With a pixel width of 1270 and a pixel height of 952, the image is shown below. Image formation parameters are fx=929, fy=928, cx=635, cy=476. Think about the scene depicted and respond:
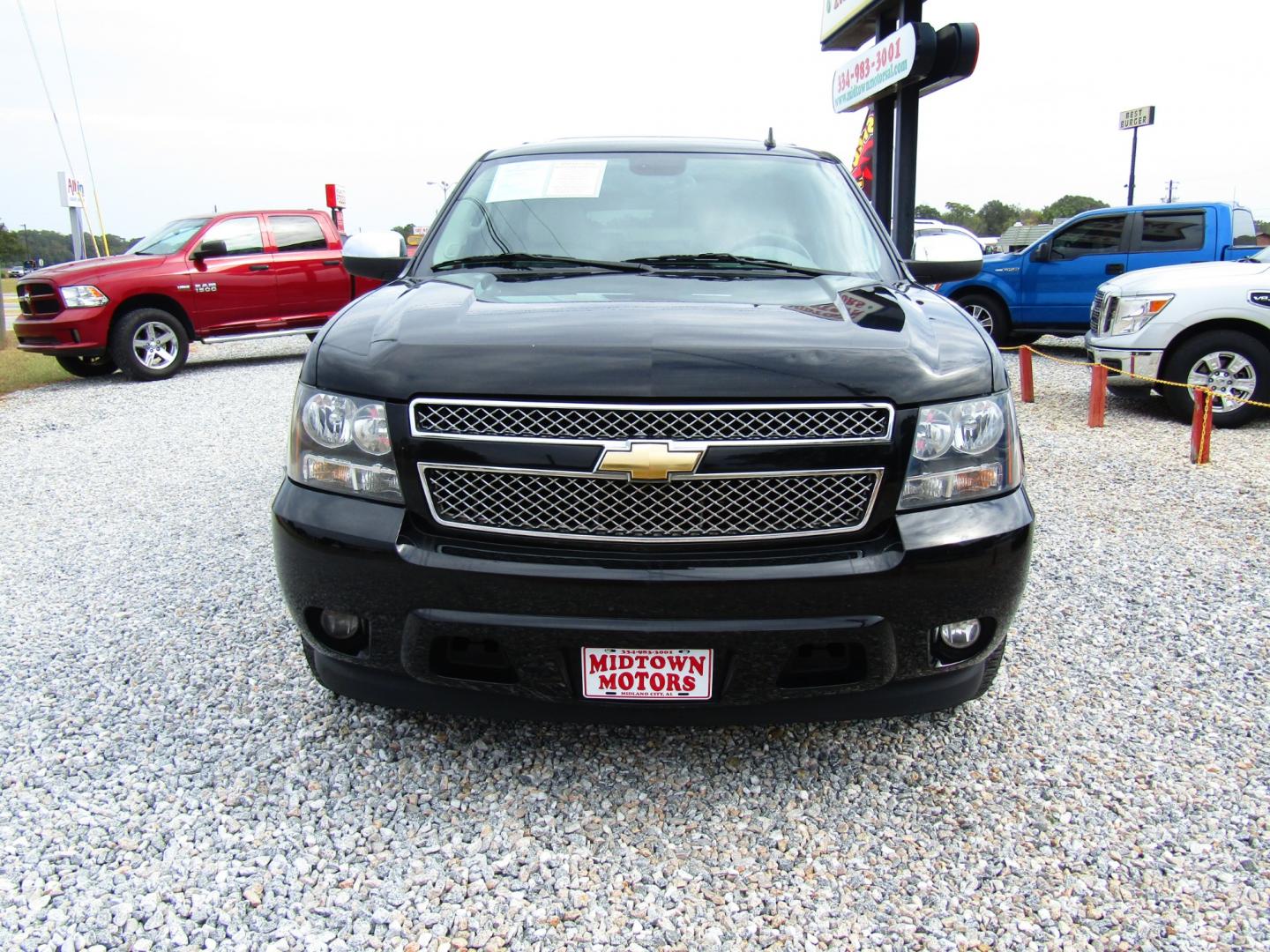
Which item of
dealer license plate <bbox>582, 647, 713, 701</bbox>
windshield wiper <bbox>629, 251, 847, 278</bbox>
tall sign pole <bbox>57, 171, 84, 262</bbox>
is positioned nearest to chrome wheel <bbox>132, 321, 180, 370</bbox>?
tall sign pole <bbox>57, 171, 84, 262</bbox>

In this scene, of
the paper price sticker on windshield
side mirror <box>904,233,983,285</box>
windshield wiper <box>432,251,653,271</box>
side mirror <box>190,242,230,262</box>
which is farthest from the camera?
side mirror <box>190,242,230,262</box>

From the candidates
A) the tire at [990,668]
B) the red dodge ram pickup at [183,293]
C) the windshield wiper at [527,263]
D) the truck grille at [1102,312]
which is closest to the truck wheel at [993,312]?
the truck grille at [1102,312]

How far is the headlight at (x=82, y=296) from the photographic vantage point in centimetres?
1020

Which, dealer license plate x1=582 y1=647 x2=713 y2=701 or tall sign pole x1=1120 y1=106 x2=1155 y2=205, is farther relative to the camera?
tall sign pole x1=1120 y1=106 x2=1155 y2=205

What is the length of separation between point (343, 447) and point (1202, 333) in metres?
7.47

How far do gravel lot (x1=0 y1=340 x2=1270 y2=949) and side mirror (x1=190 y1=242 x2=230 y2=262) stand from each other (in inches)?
319

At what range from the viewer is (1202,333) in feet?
24.5

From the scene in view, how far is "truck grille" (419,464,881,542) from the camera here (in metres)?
2.12

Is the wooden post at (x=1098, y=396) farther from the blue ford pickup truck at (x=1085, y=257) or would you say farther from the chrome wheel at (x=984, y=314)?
the chrome wheel at (x=984, y=314)

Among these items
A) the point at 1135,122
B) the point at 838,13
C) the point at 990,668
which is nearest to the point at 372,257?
the point at 990,668

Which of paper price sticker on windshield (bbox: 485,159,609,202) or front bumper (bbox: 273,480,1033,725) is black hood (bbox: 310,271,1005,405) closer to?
front bumper (bbox: 273,480,1033,725)

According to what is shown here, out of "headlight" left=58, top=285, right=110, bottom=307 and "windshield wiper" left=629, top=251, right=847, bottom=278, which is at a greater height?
"windshield wiper" left=629, top=251, right=847, bottom=278

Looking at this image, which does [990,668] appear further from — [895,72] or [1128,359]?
[895,72]

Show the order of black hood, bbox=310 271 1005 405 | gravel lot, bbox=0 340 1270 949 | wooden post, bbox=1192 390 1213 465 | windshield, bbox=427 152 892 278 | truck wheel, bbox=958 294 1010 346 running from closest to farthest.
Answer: gravel lot, bbox=0 340 1270 949 → black hood, bbox=310 271 1005 405 → windshield, bbox=427 152 892 278 → wooden post, bbox=1192 390 1213 465 → truck wheel, bbox=958 294 1010 346
